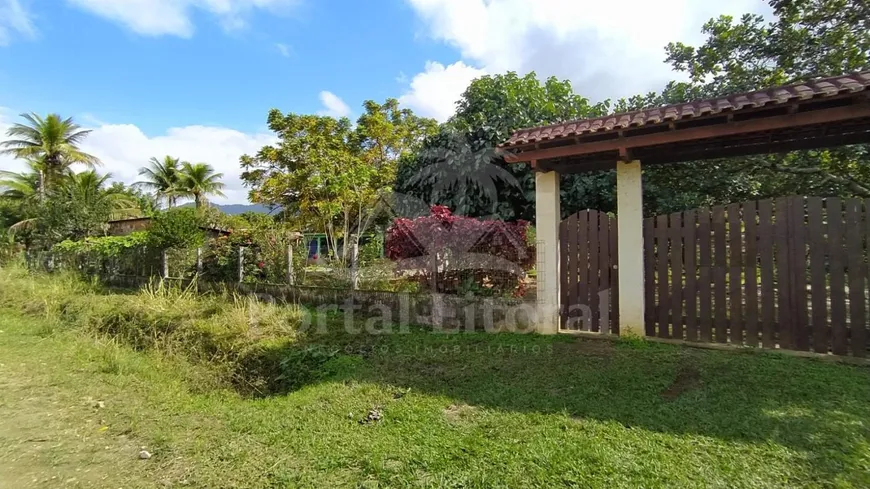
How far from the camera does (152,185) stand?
1297 inches

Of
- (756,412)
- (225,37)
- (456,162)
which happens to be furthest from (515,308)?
(225,37)

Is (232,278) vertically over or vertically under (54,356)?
over

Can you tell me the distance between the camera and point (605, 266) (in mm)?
5789

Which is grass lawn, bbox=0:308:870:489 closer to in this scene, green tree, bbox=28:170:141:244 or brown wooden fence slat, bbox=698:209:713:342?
brown wooden fence slat, bbox=698:209:713:342

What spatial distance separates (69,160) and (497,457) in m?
33.0

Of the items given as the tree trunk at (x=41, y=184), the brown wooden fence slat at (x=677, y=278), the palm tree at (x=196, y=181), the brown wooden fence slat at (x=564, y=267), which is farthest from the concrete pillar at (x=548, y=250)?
the palm tree at (x=196, y=181)

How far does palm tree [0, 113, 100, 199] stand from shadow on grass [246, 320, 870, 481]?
28.0m

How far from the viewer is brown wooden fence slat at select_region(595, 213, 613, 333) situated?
19.0ft

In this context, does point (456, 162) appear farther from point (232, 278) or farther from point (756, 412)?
point (756, 412)

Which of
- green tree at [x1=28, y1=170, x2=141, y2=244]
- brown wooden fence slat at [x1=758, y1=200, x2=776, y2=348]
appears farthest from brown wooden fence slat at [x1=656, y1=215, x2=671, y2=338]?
green tree at [x1=28, y1=170, x2=141, y2=244]

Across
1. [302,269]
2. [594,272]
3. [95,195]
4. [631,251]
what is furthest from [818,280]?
[95,195]

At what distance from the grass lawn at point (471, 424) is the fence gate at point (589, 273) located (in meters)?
0.48

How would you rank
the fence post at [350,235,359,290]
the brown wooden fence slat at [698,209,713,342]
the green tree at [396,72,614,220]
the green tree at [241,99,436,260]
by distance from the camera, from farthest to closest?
the green tree at [241,99,436,260] → the green tree at [396,72,614,220] → the fence post at [350,235,359,290] → the brown wooden fence slat at [698,209,713,342]

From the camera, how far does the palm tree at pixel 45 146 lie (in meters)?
24.3
